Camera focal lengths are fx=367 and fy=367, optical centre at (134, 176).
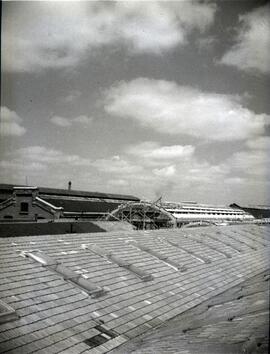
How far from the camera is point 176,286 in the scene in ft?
56.5

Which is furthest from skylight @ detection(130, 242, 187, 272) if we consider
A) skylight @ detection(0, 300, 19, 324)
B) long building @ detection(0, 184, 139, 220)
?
long building @ detection(0, 184, 139, 220)

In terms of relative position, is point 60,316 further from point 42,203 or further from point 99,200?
point 99,200

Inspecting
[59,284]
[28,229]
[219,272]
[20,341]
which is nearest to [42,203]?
[28,229]

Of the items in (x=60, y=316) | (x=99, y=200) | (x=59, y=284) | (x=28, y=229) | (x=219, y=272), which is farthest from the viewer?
(x=99, y=200)

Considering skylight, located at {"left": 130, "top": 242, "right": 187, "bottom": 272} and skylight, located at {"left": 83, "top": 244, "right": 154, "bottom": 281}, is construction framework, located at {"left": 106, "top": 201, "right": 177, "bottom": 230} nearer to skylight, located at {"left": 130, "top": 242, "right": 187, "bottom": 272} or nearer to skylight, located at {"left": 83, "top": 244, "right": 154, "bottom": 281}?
skylight, located at {"left": 130, "top": 242, "right": 187, "bottom": 272}

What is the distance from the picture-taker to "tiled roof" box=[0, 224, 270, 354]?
10758 millimetres

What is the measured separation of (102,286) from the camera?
14.5 meters

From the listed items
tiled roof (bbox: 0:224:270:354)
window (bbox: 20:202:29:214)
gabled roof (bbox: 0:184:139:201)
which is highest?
gabled roof (bbox: 0:184:139:201)

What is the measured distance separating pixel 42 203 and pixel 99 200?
17.5 m

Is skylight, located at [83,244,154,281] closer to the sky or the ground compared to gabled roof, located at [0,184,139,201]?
closer to the ground

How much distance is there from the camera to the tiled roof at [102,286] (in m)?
10.8

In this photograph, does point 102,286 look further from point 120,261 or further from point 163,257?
point 163,257

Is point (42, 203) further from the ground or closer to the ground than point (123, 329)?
further from the ground

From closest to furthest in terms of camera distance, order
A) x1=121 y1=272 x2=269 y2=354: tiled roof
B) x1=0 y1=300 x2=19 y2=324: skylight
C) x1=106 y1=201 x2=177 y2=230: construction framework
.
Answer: x1=121 y1=272 x2=269 y2=354: tiled roof < x1=0 y1=300 x2=19 y2=324: skylight < x1=106 y1=201 x2=177 y2=230: construction framework
